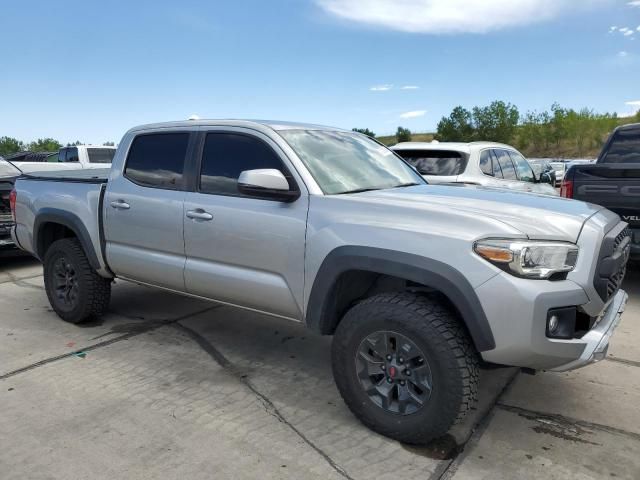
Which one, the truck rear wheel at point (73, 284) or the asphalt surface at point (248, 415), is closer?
the asphalt surface at point (248, 415)

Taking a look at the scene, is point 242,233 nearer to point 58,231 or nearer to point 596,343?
point 596,343

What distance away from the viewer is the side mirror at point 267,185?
3.16 m

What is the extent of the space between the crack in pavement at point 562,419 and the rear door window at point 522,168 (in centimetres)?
607

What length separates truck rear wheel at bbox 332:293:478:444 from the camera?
8.87ft

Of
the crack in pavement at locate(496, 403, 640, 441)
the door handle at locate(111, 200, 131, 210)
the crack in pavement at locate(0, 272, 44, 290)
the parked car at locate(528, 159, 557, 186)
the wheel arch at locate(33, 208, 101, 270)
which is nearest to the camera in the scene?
the crack in pavement at locate(496, 403, 640, 441)

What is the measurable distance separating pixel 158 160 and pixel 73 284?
1.58 m

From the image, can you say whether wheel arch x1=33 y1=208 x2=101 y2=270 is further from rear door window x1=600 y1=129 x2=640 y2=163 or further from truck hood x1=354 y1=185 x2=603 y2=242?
rear door window x1=600 y1=129 x2=640 y2=163

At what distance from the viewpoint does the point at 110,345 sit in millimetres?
4418

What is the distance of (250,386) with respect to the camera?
3674 millimetres

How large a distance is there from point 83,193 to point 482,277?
3.54 metres

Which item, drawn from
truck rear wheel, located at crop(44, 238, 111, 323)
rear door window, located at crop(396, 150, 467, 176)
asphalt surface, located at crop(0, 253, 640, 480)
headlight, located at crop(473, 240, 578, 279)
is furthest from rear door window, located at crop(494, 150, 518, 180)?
truck rear wheel, located at crop(44, 238, 111, 323)

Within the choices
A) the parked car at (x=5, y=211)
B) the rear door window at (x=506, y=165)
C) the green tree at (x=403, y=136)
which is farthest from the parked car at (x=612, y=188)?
the green tree at (x=403, y=136)

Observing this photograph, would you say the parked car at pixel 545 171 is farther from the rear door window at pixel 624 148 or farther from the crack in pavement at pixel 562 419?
the crack in pavement at pixel 562 419

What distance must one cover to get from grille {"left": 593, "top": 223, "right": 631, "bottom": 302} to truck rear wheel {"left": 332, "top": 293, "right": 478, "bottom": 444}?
738mm
